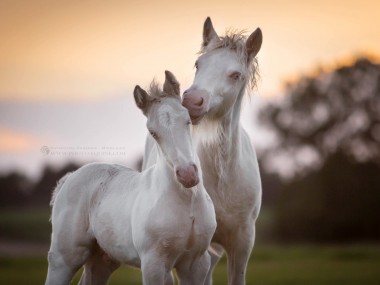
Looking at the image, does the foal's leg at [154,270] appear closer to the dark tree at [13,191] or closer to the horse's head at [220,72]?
the horse's head at [220,72]

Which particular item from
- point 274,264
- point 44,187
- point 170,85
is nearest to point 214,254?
point 170,85

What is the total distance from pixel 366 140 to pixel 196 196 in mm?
19478

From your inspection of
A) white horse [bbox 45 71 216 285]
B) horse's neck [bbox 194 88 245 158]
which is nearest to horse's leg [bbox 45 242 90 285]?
white horse [bbox 45 71 216 285]

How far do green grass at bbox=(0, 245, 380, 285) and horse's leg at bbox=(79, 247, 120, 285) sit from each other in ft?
24.2

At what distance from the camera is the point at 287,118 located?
25.8 m

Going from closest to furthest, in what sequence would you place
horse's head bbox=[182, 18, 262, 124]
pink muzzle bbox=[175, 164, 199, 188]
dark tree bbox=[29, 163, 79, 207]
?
pink muzzle bbox=[175, 164, 199, 188]
horse's head bbox=[182, 18, 262, 124]
dark tree bbox=[29, 163, 79, 207]

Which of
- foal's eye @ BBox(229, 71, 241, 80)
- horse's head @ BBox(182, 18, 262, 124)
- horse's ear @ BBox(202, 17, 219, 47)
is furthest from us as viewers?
horse's ear @ BBox(202, 17, 219, 47)

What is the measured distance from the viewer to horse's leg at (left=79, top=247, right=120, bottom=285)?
6.14 metres

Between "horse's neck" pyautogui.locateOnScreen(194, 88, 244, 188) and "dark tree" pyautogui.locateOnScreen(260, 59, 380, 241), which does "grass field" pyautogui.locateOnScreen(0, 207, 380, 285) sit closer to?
"dark tree" pyautogui.locateOnScreen(260, 59, 380, 241)

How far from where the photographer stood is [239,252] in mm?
6129

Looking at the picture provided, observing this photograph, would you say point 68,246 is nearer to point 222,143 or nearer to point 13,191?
point 222,143

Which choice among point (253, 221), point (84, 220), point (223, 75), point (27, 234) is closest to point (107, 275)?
point (84, 220)

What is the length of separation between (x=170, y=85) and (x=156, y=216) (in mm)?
868

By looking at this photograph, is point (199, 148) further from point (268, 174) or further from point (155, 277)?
point (268, 174)
